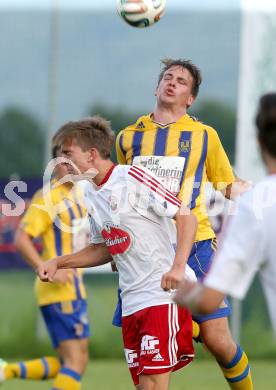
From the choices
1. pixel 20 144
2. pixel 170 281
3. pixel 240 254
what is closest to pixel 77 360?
pixel 170 281

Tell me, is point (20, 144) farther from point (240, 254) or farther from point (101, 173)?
point (240, 254)

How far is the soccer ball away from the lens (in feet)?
18.7

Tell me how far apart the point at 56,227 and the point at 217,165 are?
1875 millimetres

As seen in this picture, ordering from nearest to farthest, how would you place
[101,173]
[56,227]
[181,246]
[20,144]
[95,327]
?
[181,246], [101,173], [56,227], [95,327], [20,144]

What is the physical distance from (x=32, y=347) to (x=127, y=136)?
5077 millimetres

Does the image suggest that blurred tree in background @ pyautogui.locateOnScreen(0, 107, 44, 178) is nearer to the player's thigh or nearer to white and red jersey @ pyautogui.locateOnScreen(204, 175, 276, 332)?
the player's thigh

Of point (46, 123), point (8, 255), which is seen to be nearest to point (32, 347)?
point (8, 255)

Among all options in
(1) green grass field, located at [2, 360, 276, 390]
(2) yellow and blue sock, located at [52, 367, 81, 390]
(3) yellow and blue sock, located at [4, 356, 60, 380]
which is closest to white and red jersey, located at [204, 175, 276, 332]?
(2) yellow and blue sock, located at [52, 367, 81, 390]

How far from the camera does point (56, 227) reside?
7.19m

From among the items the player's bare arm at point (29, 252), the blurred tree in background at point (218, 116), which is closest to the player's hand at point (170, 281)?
the player's bare arm at point (29, 252)

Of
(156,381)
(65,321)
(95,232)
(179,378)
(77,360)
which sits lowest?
(179,378)

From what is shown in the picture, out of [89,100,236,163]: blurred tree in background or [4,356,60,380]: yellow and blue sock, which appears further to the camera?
[89,100,236,163]: blurred tree in background

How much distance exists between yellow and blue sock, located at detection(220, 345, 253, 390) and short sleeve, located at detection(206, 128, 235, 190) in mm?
904

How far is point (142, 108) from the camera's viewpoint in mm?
11133
